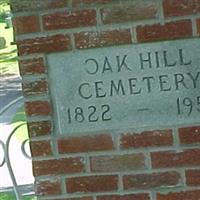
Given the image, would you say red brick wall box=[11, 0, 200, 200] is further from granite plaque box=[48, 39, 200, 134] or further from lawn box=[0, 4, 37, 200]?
lawn box=[0, 4, 37, 200]

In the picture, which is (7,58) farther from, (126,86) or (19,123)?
(126,86)

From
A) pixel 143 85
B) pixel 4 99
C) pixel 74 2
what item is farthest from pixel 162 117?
pixel 4 99

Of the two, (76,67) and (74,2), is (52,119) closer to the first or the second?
(76,67)

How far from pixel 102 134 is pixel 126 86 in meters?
0.24

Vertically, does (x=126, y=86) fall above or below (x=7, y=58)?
above

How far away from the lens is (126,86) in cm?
305

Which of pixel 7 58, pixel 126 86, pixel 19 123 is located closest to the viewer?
pixel 126 86

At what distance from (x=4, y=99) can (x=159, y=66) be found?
15.0 metres

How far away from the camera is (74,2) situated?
9.89 ft

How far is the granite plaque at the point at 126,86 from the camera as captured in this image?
9.92ft

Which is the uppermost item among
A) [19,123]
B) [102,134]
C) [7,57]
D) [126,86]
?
[126,86]

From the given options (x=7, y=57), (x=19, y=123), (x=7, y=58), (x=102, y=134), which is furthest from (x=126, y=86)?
(x=7, y=57)

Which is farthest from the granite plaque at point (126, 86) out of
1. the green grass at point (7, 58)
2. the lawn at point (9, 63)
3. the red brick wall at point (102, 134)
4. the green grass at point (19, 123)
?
the green grass at point (7, 58)

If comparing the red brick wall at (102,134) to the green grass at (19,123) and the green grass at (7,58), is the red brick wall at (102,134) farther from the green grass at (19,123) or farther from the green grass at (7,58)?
the green grass at (7,58)
